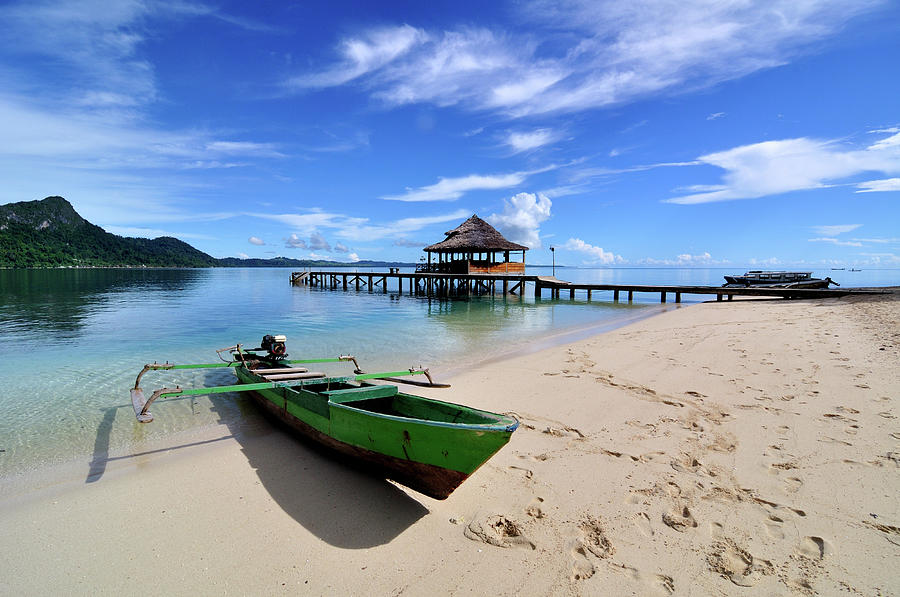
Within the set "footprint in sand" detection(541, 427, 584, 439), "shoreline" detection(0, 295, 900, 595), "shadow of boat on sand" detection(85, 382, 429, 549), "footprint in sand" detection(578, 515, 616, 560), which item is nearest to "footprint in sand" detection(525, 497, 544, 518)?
"shoreline" detection(0, 295, 900, 595)

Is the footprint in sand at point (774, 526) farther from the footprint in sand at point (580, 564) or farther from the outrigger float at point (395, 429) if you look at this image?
the outrigger float at point (395, 429)

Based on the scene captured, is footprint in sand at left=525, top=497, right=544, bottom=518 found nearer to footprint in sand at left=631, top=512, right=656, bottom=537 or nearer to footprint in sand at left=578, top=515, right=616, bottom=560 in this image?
footprint in sand at left=578, top=515, right=616, bottom=560

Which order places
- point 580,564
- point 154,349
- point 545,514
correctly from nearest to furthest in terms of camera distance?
point 580,564 → point 545,514 → point 154,349

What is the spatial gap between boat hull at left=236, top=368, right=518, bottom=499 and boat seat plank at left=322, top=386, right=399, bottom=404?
2 centimetres

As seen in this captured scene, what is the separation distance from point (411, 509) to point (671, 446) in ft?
9.78

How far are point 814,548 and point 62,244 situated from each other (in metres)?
182

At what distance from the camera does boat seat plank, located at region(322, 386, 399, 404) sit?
4.36 m

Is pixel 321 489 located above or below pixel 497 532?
below

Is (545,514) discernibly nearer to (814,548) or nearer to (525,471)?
(525,471)

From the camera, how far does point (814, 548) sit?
268cm

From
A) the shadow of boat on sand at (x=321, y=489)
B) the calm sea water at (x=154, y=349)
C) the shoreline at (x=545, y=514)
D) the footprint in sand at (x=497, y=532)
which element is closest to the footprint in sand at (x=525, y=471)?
the shoreline at (x=545, y=514)

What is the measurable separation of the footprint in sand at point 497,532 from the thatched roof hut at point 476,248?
103ft

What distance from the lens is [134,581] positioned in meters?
2.79

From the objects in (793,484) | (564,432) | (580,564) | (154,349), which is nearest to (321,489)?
(580,564)
